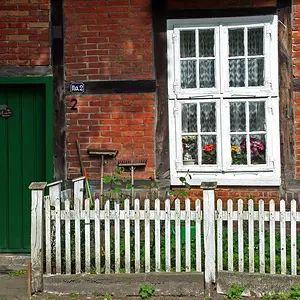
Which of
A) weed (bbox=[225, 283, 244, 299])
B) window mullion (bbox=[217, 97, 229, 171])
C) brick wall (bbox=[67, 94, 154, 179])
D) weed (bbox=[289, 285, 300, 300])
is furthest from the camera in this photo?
brick wall (bbox=[67, 94, 154, 179])

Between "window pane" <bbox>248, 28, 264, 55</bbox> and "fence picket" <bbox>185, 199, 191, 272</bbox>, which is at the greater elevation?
"window pane" <bbox>248, 28, 264, 55</bbox>

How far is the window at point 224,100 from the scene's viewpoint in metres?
7.73

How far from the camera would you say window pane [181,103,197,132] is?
26.0ft

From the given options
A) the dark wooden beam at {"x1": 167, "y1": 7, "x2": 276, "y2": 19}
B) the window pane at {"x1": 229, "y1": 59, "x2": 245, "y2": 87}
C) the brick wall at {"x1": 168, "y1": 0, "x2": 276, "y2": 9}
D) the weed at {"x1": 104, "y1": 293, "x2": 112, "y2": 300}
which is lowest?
the weed at {"x1": 104, "y1": 293, "x2": 112, "y2": 300}

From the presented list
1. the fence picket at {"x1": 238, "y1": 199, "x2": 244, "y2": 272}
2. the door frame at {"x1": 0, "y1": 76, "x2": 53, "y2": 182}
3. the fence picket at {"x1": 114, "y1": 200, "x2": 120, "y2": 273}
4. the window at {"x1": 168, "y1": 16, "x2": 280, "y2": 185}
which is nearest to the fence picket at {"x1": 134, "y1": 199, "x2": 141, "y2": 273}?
the fence picket at {"x1": 114, "y1": 200, "x2": 120, "y2": 273}

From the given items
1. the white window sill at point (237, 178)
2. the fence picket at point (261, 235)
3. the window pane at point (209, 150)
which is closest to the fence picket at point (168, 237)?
the fence picket at point (261, 235)

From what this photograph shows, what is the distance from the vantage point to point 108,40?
314 inches

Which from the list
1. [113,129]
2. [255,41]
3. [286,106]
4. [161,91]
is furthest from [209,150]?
[255,41]

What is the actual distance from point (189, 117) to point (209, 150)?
52 centimetres

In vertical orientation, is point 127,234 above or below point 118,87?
below

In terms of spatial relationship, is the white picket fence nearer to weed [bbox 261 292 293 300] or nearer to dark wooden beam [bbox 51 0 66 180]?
weed [bbox 261 292 293 300]

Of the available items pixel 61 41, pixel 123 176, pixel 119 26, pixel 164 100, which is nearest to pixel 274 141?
pixel 164 100

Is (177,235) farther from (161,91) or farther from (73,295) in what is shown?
(161,91)

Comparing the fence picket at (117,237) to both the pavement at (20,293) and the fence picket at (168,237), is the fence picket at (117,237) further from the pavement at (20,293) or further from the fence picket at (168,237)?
the fence picket at (168,237)
